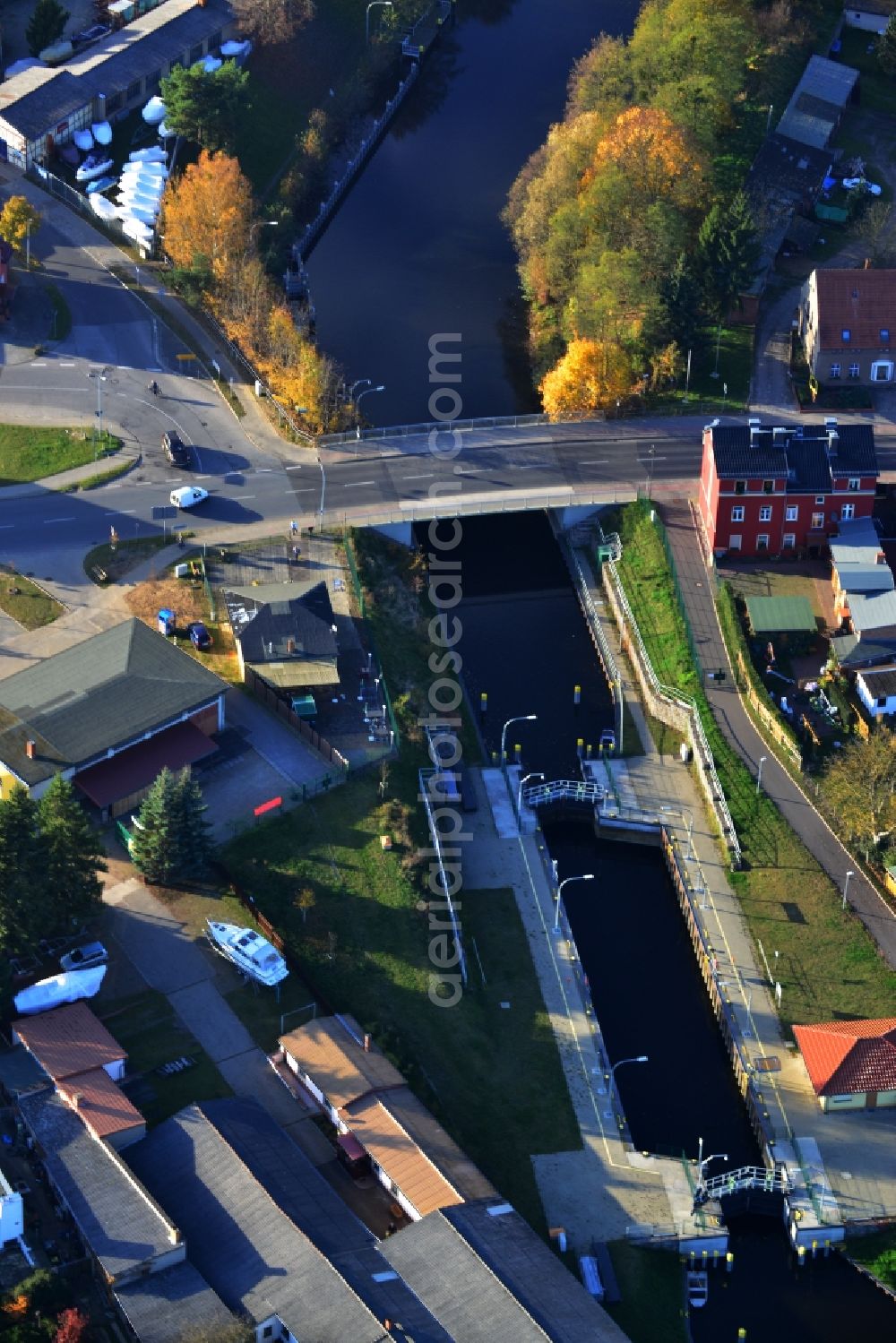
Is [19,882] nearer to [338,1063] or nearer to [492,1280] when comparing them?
[338,1063]

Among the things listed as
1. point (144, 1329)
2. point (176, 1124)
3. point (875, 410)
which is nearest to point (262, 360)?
point (875, 410)

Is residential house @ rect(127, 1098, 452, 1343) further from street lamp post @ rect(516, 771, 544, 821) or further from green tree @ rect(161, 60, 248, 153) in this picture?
green tree @ rect(161, 60, 248, 153)

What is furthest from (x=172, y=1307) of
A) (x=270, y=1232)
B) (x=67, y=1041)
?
(x=67, y=1041)

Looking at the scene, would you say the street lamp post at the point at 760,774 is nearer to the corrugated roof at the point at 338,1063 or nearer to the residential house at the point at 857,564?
the residential house at the point at 857,564

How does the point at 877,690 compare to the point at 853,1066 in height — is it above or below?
above

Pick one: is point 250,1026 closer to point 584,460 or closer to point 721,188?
point 584,460

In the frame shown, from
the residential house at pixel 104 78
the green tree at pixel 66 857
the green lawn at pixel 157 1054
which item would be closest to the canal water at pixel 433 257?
the residential house at pixel 104 78
